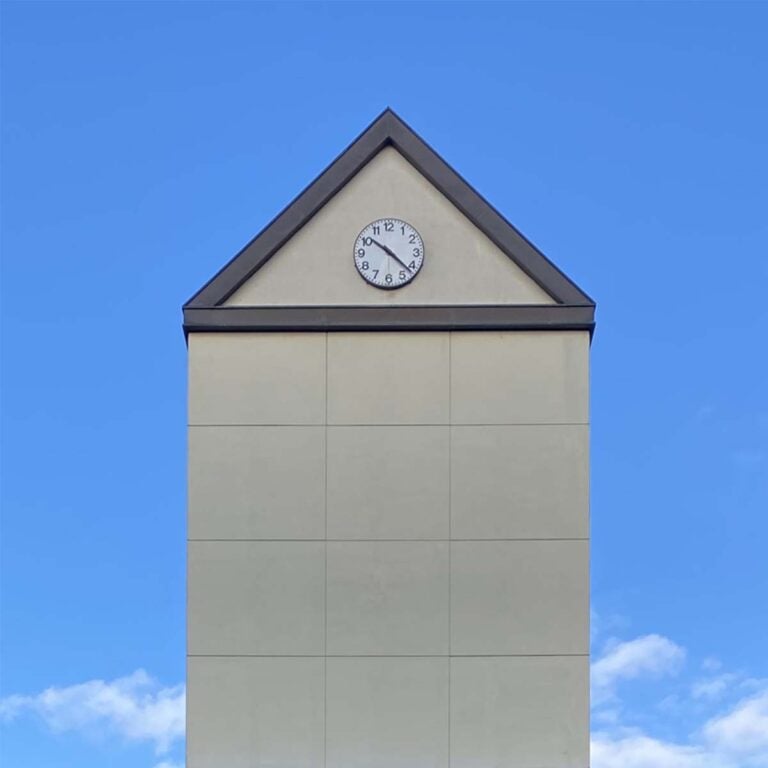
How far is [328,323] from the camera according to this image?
20.5 meters

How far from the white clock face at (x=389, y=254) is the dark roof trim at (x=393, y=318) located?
379mm

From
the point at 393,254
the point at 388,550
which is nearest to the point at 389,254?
the point at 393,254

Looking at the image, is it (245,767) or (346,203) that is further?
(346,203)

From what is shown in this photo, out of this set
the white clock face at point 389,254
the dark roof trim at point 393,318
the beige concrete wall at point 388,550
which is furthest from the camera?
the white clock face at point 389,254

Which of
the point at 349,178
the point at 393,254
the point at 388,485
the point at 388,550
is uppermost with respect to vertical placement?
the point at 349,178

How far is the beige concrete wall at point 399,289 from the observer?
2055cm

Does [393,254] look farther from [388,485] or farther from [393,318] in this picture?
[388,485]

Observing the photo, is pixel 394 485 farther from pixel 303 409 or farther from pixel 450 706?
pixel 450 706

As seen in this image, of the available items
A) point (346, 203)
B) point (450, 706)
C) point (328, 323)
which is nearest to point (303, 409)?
point (328, 323)

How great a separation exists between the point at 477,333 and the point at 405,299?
3.19 feet

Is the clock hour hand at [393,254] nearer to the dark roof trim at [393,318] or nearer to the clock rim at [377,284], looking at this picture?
the clock rim at [377,284]

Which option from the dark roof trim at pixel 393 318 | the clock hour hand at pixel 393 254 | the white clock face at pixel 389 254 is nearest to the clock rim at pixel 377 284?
the white clock face at pixel 389 254

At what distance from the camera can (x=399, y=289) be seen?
67.5ft

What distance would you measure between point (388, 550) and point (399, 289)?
3.19 m
